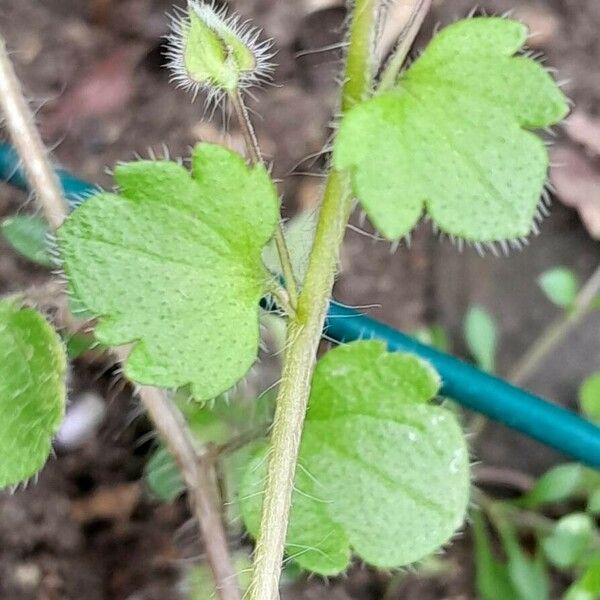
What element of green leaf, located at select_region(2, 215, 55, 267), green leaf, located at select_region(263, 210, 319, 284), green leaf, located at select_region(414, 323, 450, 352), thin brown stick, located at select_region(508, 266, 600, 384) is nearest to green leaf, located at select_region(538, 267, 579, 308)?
thin brown stick, located at select_region(508, 266, 600, 384)

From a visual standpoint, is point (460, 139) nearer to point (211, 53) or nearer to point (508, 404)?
point (211, 53)

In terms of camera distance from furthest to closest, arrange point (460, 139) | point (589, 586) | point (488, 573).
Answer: point (488, 573) → point (589, 586) → point (460, 139)

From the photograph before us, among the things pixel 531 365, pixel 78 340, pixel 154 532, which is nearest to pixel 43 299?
pixel 78 340

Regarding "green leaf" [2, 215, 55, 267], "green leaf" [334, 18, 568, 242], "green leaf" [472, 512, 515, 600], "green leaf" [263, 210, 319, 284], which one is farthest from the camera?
"green leaf" [472, 512, 515, 600]

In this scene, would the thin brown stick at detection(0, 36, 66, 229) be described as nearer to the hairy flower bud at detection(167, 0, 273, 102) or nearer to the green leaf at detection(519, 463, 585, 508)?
the hairy flower bud at detection(167, 0, 273, 102)

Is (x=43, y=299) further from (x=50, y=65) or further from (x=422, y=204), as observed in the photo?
(x=50, y=65)

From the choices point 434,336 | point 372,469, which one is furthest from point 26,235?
point 434,336
